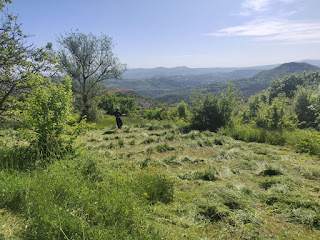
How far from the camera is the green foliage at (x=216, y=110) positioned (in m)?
14.4

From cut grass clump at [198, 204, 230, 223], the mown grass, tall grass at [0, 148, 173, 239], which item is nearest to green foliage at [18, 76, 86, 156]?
the mown grass

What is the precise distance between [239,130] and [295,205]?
8.96 m

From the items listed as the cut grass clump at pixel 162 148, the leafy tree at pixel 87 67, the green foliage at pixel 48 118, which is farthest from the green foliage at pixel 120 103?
the green foliage at pixel 48 118

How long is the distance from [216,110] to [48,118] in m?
12.2

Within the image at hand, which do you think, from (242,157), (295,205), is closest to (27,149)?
(295,205)

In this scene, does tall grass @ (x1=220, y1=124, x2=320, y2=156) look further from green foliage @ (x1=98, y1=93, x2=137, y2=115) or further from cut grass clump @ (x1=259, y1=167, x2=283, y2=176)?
green foliage @ (x1=98, y1=93, x2=137, y2=115)

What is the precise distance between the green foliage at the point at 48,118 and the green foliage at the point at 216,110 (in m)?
11.2

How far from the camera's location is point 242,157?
720 cm

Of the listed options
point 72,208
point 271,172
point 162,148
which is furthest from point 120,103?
point 72,208

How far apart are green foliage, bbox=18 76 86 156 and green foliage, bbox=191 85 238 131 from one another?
36.8ft

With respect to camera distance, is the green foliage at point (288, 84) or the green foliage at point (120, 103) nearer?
the green foliage at point (120, 103)

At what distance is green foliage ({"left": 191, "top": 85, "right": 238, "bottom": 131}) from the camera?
47.1ft

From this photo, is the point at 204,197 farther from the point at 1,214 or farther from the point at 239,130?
the point at 239,130

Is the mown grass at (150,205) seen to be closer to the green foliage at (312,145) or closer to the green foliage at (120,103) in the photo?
the green foliage at (312,145)
